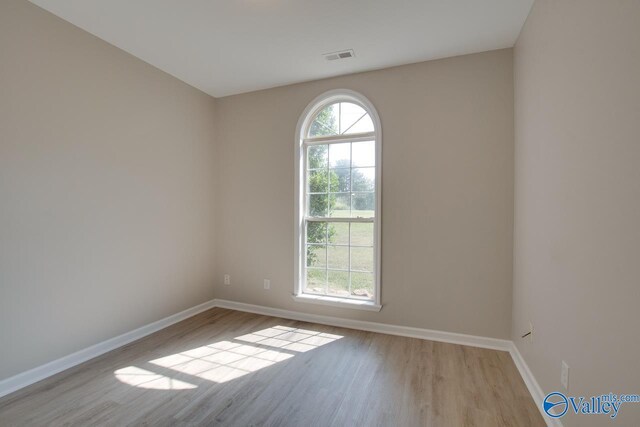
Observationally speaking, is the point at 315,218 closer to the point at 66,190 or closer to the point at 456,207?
the point at 456,207

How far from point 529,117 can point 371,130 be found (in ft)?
4.58

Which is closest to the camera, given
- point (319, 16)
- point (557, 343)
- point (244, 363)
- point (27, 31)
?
point (557, 343)

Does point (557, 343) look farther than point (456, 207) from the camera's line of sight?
No

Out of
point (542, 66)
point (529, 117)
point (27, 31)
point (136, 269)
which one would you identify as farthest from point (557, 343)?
point (27, 31)

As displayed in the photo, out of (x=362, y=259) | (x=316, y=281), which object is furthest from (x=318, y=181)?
(x=316, y=281)

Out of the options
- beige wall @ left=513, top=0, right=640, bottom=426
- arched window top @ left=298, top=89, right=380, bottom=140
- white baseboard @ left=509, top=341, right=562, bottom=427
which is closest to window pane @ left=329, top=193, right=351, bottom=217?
arched window top @ left=298, top=89, right=380, bottom=140

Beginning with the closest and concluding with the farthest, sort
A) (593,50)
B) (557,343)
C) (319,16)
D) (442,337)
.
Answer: (593,50)
(557,343)
(319,16)
(442,337)

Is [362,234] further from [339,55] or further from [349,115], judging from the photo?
[339,55]

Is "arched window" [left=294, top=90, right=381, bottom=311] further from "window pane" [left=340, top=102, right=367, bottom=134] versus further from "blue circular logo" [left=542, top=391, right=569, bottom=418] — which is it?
"blue circular logo" [left=542, top=391, right=569, bottom=418]

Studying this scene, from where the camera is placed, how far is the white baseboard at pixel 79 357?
1929mm

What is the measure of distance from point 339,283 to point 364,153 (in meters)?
1.50

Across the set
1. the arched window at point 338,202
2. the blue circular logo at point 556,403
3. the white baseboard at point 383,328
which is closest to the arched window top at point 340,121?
the arched window at point 338,202

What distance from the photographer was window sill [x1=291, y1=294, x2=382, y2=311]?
293 centimetres

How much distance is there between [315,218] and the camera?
130 inches
